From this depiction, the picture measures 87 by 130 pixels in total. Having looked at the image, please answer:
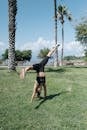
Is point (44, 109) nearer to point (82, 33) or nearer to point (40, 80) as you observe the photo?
point (40, 80)

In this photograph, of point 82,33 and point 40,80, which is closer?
point 40,80

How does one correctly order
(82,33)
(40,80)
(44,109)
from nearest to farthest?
(44,109), (40,80), (82,33)

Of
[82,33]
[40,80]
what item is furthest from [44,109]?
[82,33]

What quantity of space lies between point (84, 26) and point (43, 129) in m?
37.8

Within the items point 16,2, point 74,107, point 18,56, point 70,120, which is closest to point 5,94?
point 74,107

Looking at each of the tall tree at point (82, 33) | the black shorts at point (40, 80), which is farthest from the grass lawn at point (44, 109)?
the tall tree at point (82, 33)

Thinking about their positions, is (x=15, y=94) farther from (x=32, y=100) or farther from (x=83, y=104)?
(x=83, y=104)

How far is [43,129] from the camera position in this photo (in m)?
9.43

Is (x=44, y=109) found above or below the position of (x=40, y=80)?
below

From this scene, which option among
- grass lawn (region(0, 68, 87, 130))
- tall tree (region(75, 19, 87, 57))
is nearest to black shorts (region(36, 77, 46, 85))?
grass lawn (region(0, 68, 87, 130))

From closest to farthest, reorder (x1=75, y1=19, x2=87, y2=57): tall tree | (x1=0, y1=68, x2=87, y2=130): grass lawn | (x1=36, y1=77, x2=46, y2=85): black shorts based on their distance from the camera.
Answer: (x1=0, y1=68, x2=87, y2=130): grass lawn, (x1=36, y1=77, x2=46, y2=85): black shorts, (x1=75, y1=19, x2=87, y2=57): tall tree

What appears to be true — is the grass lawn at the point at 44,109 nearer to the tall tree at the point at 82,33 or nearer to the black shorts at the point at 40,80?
the black shorts at the point at 40,80

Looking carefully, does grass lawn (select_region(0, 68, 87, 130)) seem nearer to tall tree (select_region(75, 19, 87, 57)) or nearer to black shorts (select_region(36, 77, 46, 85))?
black shorts (select_region(36, 77, 46, 85))

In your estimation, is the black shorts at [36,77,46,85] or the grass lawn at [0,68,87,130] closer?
the grass lawn at [0,68,87,130]
